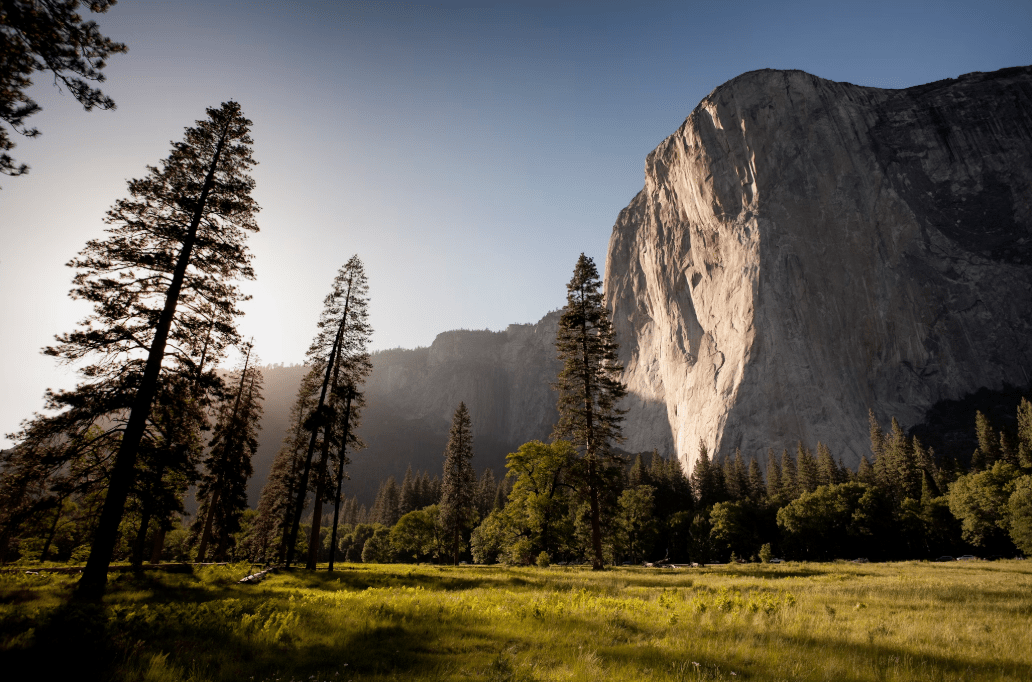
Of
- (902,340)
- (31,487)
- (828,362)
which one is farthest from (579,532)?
(902,340)

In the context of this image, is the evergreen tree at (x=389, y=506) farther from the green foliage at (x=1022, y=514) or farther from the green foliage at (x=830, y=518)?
the green foliage at (x=1022, y=514)

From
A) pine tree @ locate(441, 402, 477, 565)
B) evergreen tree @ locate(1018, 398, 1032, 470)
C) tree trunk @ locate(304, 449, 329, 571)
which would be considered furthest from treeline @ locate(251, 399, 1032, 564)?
tree trunk @ locate(304, 449, 329, 571)

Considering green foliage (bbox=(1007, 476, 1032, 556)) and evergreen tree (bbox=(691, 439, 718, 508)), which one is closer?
green foliage (bbox=(1007, 476, 1032, 556))

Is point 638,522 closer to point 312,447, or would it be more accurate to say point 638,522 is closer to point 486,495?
point 486,495

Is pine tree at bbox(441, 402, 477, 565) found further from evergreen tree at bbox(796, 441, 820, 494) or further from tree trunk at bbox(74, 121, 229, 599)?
evergreen tree at bbox(796, 441, 820, 494)

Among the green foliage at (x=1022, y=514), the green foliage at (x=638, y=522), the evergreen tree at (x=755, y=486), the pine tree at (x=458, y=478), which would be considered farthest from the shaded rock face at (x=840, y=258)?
the pine tree at (x=458, y=478)

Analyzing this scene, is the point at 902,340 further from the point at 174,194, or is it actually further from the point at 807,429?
the point at 174,194
